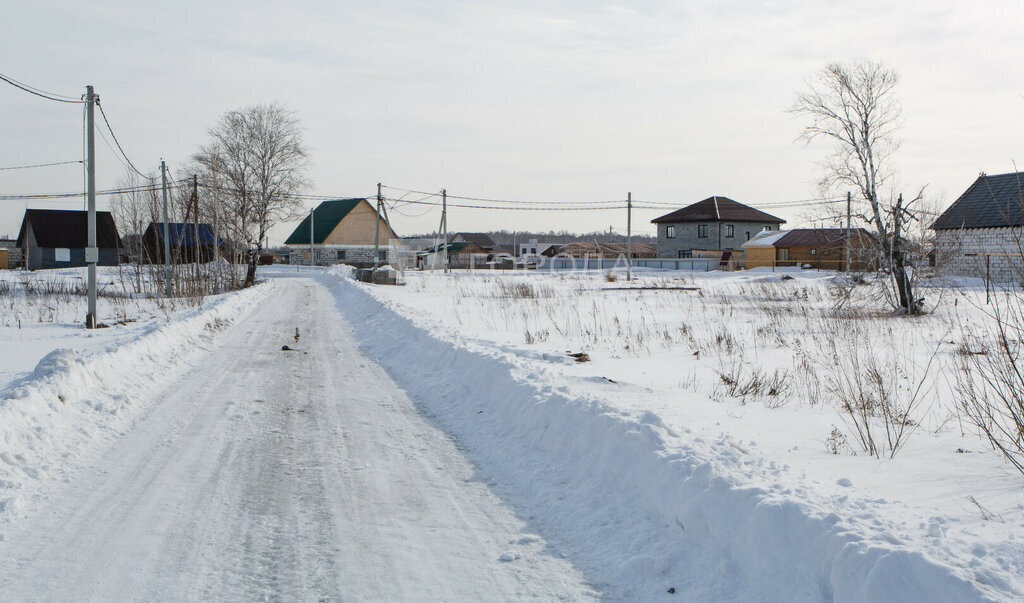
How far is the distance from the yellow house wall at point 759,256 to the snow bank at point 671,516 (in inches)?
2440

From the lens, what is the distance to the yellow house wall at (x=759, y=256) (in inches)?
2544

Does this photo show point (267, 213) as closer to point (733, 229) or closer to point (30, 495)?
point (30, 495)

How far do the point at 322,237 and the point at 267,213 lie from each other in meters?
32.1

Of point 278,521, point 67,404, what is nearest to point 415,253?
point 67,404

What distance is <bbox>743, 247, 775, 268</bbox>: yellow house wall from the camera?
2544 inches

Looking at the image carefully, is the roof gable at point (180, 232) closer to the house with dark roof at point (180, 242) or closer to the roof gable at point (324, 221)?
the house with dark roof at point (180, 242)

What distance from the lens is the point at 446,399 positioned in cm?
878

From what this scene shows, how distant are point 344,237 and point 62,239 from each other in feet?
94.0

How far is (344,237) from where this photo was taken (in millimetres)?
79312

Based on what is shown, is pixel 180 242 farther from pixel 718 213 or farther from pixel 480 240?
pixel 480 240

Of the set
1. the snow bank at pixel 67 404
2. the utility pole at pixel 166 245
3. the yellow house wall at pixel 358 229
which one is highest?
the yellow house wall at pixel 358 229

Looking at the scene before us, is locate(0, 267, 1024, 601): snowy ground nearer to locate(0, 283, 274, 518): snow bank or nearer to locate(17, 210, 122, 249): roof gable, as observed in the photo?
locate(0, 283, 274, 518): snow bank

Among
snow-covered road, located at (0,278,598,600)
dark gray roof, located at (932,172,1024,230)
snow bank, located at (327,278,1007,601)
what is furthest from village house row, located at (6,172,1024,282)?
snow bank, located at (327,278,1007,601)

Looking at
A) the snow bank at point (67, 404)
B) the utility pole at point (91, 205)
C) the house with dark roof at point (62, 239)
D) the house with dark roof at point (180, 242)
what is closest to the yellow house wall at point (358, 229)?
the house with dark roof at point (180, 242)
